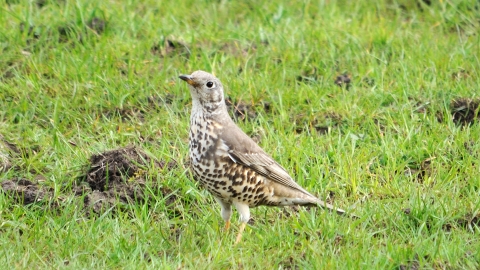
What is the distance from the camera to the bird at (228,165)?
20.6 feet

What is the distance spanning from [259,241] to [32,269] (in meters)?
1.48

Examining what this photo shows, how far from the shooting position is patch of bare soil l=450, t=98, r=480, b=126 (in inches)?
319

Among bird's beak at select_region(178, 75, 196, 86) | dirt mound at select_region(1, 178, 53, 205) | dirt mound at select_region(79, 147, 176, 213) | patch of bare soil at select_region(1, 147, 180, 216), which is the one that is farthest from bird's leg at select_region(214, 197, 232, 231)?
dirt mound at select_region(1, 178, 53, 205)

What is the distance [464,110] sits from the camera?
26.8 feet

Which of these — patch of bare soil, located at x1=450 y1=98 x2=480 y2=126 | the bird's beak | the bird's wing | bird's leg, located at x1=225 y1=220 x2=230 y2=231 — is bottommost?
bird's leg, located at x1=225 y1=220 x2=230 y2=231

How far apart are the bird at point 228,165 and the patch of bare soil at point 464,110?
199cm

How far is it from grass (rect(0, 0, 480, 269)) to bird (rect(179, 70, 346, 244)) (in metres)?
0.17

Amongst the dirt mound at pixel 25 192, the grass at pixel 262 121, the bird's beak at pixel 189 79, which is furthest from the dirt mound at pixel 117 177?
the bird's beak at pixel 189 79

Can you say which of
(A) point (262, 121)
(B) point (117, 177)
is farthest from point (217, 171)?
(A) point (262, 121)

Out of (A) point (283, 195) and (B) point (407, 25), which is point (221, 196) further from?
(B) point (407, 25)

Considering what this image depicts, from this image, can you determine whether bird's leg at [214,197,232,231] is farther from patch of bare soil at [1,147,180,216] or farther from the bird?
patch of bare soil at [1,147,180,216]

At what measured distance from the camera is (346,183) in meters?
7.14

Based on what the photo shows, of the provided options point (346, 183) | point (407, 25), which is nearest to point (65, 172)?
point (346, 183)

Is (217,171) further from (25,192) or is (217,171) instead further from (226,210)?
(25,192)
